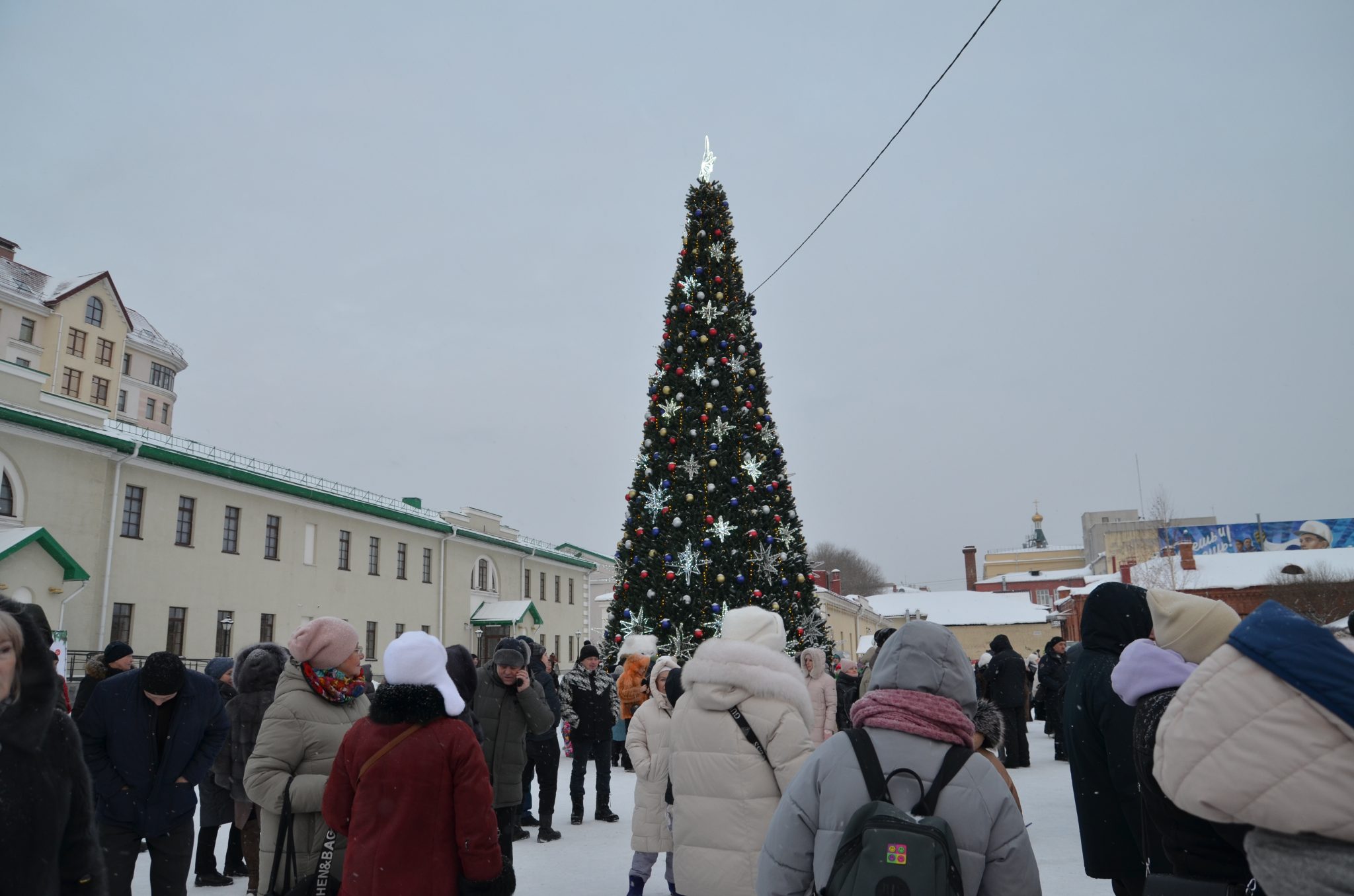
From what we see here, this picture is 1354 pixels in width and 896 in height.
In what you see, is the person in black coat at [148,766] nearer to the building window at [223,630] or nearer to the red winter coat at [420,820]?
the red winter coat at [420,820]

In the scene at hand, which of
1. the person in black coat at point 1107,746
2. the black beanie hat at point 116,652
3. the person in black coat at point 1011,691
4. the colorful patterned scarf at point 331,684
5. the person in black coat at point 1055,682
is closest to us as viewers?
the person in black coat at point 1107,746

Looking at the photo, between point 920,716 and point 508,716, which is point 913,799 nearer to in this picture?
point 920,716

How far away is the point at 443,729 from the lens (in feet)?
12.0

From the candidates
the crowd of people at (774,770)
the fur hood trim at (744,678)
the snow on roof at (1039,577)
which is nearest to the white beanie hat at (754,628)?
the crowd of people at (774,770)

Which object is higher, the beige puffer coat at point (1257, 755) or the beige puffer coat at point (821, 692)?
the beige puffer coat at point (1257, 755)

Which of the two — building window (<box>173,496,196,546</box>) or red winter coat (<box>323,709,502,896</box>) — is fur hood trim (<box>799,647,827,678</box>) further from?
building window (<box>173,496,196,546</box>)

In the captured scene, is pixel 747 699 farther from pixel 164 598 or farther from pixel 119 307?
pixel 119 307

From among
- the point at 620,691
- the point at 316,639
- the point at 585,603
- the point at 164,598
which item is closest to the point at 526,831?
the point at 620,691

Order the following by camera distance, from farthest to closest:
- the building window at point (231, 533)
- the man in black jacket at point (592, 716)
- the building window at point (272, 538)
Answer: the building window at point (272, 538) < the building window at point (231, 533) < the man in black jacket at point (592, 716)

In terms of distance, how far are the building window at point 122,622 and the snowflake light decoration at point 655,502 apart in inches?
770

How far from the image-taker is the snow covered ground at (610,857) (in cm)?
685

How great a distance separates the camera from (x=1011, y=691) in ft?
45.0

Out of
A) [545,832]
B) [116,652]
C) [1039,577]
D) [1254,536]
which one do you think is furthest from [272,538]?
[1039,577]

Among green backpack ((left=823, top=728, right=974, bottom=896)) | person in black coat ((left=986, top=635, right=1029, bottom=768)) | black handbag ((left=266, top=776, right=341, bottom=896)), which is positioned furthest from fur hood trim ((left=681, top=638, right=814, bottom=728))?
person in black coat ((left=986, top=635, right=1029, bottom=768))
